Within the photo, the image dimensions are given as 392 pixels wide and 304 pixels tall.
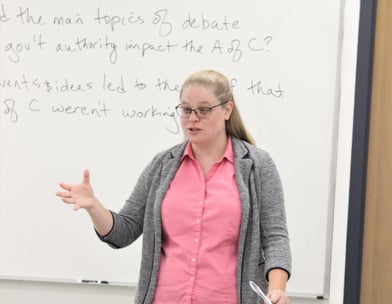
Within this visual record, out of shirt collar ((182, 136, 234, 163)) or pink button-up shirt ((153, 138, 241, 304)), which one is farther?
shirt collar ((182, 136, 234, 163))

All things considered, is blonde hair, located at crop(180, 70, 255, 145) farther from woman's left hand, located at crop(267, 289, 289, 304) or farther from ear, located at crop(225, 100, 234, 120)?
woman's left hand, located at crop(267, 289, 289, 304)

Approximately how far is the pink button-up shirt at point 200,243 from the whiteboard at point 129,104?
637 millimetres

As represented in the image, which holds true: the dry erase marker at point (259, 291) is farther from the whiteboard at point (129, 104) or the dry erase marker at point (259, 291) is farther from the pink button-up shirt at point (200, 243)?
the whiteboard at point (129, 104)

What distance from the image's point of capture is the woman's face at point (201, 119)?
4.66 feet

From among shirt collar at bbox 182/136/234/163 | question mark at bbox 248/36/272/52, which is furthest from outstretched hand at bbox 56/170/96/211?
question mark at bbox 248/36/272/52

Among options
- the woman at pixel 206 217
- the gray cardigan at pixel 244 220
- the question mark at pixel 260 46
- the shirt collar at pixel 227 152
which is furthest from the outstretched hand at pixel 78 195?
the question mark at pixel 260 46

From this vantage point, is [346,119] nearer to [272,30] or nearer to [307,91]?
[307,91]

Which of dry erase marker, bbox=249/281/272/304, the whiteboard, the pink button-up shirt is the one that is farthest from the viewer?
the whiteboard

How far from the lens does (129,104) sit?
206cm

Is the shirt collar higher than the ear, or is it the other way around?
the ear

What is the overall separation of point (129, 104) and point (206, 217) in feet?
2.66

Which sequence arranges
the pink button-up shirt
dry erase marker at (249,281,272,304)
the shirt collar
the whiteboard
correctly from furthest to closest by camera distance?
1. the whiteboard
2. the shirt collar
3. the pink button-up shirt
4. dry erase marker at (249,281,272,304)

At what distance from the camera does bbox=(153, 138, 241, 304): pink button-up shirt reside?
4.49 feet

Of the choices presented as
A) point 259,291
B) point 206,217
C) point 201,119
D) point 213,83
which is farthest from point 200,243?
point 213,83
